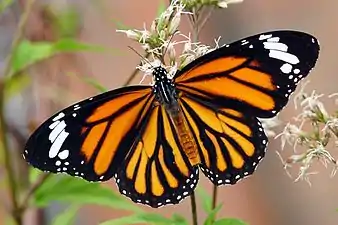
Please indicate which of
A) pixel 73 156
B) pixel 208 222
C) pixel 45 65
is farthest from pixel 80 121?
pixel 45 65

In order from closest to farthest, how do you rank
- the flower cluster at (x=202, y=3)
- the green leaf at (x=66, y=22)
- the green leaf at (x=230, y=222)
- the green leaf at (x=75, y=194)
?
the green leaf at (x=230, y=222) → the flower cluster at (x=202, y=3) → the green leaf at (x=75, y=194) → the green leaf at (x=66, y=22)

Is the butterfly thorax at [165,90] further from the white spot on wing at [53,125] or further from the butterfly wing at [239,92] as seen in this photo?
the white spot on wing at [53,125]

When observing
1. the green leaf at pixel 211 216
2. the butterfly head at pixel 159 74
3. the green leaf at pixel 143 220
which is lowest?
the green leaf at pixel 211 216

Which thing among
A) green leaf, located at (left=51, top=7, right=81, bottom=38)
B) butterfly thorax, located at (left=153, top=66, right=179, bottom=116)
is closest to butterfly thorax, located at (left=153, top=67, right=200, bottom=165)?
butterfly thorax, located at (left=153, top=66, right=179, bottom=116)

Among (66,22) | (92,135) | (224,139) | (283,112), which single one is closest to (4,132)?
(92,135)

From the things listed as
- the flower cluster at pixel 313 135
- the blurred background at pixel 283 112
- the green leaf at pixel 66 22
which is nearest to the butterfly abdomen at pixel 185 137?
the flower cluster at pixel 313 135

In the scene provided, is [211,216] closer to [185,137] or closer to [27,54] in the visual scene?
[185,137]

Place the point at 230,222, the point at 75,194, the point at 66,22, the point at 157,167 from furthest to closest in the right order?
the point at 66,22
the point at 75,194
the point at 157,167
the point at 230,222
